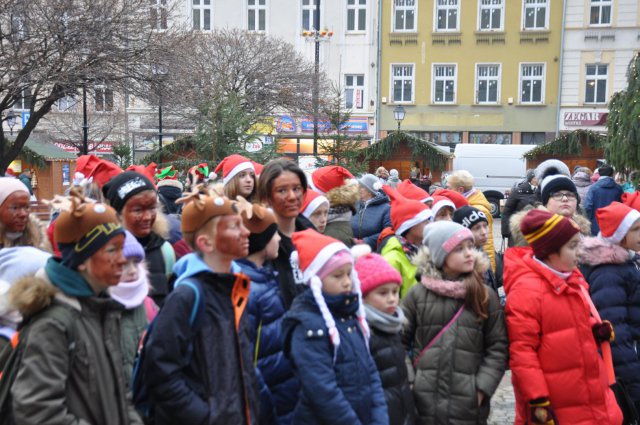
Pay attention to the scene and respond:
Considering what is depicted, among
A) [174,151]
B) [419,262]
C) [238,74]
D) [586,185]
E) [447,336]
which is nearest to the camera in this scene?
[447,336]

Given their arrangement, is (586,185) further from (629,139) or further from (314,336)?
(314,336)

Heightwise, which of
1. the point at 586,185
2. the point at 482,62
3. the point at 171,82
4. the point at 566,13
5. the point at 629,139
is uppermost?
the point at 566,13

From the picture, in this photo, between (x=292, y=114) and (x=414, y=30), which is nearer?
(x=292, y=114)

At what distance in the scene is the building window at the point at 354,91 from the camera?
37312mm

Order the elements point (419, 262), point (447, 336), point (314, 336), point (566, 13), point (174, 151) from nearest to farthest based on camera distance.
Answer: point (314, 336) → point (447, 336) → point (419, 262) → point (174, 151) → point (566, 13)

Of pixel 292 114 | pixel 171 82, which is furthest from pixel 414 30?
pixel 171 82

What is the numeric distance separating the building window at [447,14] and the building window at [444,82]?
209cm

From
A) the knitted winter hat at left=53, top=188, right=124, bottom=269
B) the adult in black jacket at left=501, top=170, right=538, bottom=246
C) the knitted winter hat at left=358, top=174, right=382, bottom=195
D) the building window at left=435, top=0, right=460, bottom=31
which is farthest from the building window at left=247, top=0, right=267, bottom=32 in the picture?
the knitted winter hat at left=53, top=188, right=124, bottom=269

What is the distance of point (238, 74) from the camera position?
28266mm

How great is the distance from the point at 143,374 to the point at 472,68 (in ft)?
117

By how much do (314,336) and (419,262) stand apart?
1.22 meters

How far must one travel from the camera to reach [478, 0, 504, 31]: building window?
1415 inches

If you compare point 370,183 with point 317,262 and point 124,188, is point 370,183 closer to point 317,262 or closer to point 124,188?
point 124,188

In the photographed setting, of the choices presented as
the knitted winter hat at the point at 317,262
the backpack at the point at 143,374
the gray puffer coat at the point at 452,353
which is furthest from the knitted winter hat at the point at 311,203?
the backpack at the point at 143,374
